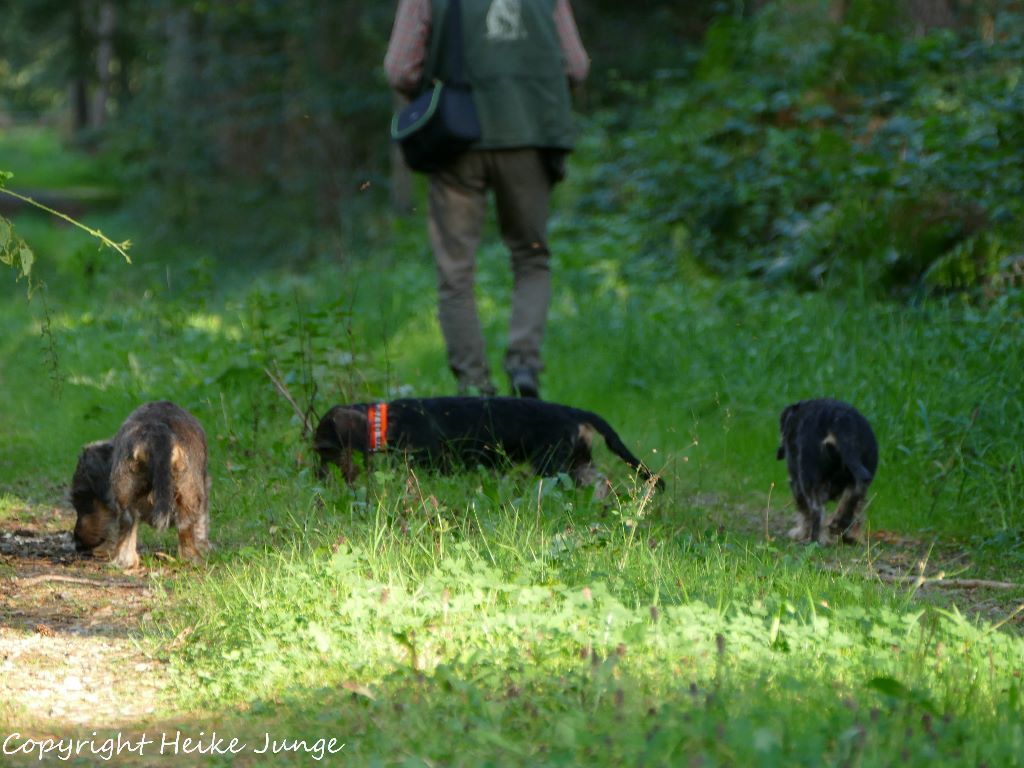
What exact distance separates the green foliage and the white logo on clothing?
11.3ft

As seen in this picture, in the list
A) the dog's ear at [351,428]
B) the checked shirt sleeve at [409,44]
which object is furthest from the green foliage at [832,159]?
the dog's ear at [351,428]

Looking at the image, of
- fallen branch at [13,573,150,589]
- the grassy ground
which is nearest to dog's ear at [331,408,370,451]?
the grassy ground

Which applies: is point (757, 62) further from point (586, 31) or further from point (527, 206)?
point (527, 206)

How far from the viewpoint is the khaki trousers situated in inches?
342

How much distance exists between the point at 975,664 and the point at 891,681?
1.98 ft

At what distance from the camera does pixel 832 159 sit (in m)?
12.7

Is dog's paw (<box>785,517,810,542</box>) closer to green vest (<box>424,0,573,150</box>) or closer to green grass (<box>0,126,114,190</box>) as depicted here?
green vest (<box>424,0,573,150</box>)

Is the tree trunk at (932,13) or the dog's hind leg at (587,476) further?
the tree trunk at (932,13)

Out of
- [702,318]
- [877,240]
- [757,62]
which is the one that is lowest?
[702,318]

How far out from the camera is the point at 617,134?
67.8 ft

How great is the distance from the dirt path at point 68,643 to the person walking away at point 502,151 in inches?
121

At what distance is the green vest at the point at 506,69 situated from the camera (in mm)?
8500

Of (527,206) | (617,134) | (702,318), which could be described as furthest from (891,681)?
(617,134)

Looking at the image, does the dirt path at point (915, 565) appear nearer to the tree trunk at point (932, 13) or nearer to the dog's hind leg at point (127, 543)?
the dog's hind leg at point (127, 543)
